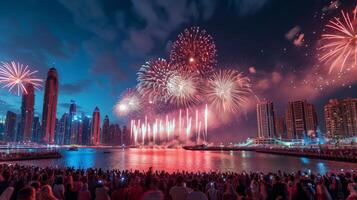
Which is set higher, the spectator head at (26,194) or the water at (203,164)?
the spectator head at (26,194)

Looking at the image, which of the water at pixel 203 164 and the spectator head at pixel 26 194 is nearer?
the spectator head at pixel 26 194

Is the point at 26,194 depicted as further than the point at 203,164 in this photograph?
No

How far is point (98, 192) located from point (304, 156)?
103 meters

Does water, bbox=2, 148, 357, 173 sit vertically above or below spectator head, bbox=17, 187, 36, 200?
below

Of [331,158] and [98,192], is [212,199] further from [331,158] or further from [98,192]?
[331,158]

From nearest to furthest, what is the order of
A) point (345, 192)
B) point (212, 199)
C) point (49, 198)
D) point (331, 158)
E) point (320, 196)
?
point (49, 198), point (320, 196), point (212, 199), point (345, 192), point (331, 158)

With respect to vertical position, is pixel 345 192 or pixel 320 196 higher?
pixel 320 196

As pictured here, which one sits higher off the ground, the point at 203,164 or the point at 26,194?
the point at 26,194

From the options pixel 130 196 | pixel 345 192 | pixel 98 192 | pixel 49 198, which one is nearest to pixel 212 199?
pixel 130 196

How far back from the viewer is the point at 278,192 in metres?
8.55

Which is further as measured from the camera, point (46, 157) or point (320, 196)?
point (46, 157)

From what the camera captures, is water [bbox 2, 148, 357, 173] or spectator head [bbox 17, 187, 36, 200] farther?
water [bbox 2, 148, 357, 173]

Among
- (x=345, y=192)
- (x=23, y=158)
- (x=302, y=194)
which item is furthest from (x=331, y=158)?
(x=23, y=158)

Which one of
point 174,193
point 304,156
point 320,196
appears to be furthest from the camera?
point 304,156
